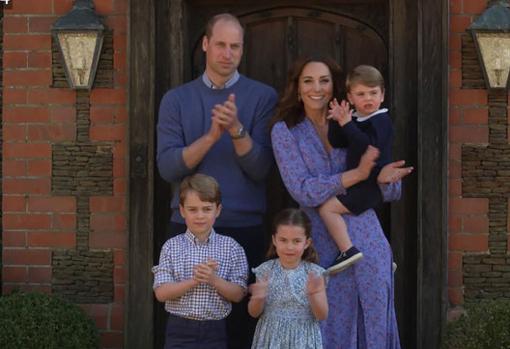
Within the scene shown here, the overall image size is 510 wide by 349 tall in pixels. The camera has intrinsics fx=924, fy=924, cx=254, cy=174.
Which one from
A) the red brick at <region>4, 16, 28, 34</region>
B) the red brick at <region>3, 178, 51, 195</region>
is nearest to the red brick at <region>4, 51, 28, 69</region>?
the red brick at <region>4, 16, 28, 34</region>

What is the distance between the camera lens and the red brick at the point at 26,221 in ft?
17.8

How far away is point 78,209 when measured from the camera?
17.7 ft

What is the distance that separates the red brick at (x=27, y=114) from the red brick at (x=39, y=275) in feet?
2.89

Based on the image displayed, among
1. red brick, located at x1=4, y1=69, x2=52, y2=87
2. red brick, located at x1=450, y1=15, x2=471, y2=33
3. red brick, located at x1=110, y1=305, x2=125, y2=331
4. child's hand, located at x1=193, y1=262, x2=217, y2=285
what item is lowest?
red brick, located at x1=110, y1=305, x2=125, y2=331

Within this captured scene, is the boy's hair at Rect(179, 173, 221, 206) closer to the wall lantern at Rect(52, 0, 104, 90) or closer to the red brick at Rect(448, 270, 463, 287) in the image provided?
the wall lantern at Rect(52, 0, 104, 90)

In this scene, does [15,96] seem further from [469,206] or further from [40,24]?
[469,206]

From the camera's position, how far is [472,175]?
17.1 ft

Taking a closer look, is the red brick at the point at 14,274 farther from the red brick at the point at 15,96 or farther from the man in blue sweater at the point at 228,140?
the man in blue sweater at the point at 228,140

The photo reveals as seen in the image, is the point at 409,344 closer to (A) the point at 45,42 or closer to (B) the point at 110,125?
(B) the point at 110,125

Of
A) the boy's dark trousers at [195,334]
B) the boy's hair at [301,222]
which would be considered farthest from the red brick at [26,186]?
the boy's hair at [301,222]

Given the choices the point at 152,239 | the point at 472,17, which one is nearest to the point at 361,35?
the point at 472,17

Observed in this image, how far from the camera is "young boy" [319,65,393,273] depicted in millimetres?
4168

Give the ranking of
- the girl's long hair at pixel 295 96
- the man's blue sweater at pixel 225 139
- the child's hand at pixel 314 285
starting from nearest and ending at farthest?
the child's hand at pixel 314 285 < the girl's long hair at pixel 295 96 < the man's blue sweater at pixel 225 139

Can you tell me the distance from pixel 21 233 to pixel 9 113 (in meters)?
0.71
